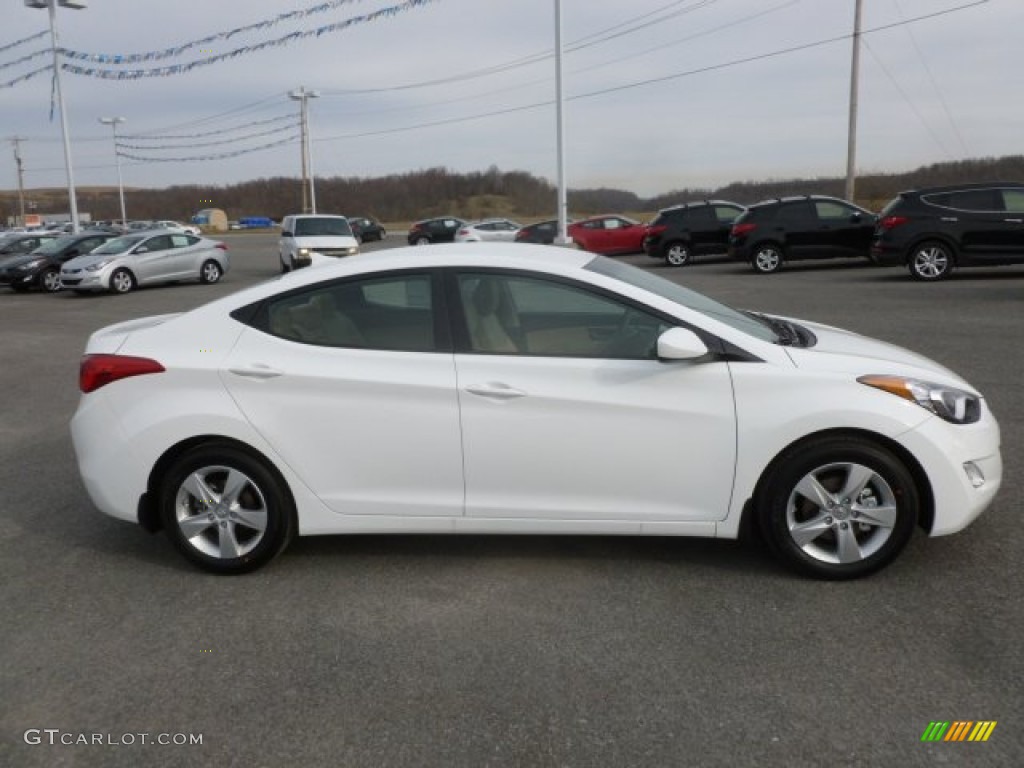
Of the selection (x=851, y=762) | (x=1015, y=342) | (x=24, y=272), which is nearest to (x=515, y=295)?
(x=851, y=762)

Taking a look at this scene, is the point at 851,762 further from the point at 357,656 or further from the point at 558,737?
the point at 357,656

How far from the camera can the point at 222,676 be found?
127 inches

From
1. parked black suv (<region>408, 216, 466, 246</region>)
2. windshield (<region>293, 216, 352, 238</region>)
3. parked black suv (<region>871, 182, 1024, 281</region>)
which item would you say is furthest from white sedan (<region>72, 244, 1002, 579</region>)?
parked black suv (<region>408, 216, 466, 246</region>)

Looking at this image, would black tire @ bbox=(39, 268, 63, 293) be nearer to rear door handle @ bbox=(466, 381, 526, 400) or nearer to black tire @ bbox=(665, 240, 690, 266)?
black tire @ bbox=(665, 240, 690, 266)

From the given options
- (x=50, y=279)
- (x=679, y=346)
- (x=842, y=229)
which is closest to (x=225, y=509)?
(x=679, y=346)

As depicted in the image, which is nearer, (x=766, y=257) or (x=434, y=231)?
(x=766, y=257)

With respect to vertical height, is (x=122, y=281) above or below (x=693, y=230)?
below

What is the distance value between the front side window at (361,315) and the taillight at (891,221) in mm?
14289

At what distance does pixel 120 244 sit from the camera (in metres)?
21.9

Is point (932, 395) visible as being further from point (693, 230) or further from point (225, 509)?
point (693, 230)

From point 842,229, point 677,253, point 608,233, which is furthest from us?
point 608,233

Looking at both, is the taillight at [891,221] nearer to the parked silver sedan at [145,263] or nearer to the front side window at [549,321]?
the front side window at [549,321]

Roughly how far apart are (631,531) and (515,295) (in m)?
1.19

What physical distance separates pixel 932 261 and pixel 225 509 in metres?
15.2
